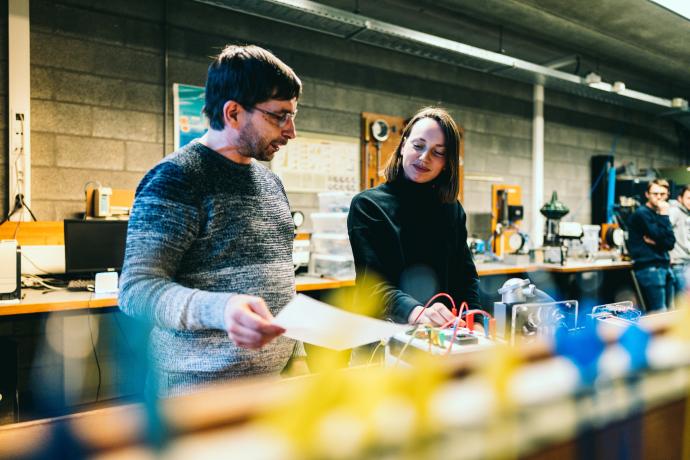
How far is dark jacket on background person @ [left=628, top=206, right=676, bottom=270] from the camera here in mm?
4016

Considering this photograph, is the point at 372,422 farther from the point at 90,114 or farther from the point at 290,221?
the point at 90,114

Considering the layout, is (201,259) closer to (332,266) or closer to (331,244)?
(332,266)

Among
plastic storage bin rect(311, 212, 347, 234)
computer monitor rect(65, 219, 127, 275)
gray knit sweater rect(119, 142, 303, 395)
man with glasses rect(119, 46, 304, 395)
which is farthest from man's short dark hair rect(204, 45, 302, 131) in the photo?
plastic storage bin rect(311, 212, 347, 234)

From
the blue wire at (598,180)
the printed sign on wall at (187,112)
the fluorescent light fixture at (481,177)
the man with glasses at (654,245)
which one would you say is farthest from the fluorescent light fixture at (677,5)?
the blue wire at (598,180)

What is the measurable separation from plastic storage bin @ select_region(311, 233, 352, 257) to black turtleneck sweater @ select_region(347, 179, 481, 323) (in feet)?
5.85

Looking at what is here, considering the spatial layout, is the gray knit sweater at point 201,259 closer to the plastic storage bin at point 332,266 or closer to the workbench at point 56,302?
the workbench at point 56,302

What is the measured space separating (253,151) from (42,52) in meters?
2.76

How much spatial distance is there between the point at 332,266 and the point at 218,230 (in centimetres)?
233

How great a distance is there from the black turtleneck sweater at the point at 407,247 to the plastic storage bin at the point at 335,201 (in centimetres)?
201

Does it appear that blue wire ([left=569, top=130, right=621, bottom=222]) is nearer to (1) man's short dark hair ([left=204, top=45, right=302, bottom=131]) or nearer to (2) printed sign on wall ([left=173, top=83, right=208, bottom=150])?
(2) printed sign on wall ([left=173, top=83, right=208, bottom=150])

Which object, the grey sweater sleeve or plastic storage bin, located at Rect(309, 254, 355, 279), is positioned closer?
the grey sweater sleeve

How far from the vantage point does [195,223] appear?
0.95m

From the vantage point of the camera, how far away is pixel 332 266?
10.8 ft

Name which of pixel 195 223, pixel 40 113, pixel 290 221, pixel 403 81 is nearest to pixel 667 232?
pixel 403 81
